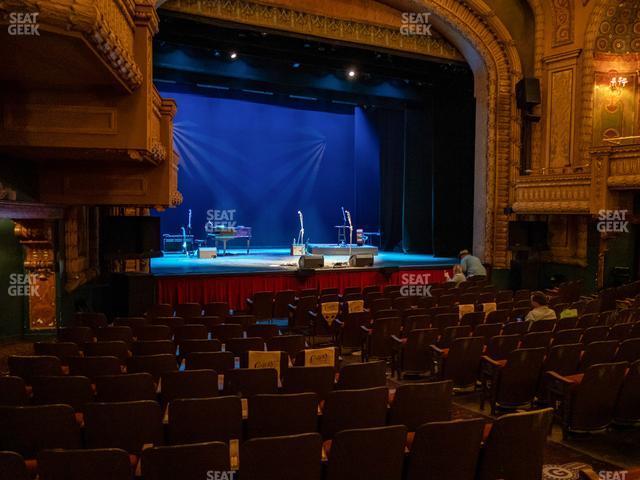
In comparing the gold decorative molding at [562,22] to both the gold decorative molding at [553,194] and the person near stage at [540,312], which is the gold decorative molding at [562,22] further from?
the person near stage at [540,312]

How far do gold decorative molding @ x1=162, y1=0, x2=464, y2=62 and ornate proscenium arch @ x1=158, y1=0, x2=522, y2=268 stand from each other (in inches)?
8.5

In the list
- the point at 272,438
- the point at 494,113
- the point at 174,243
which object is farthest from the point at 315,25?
the point at 272,438

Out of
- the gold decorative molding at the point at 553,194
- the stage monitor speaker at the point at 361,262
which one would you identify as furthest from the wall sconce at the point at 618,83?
the stage monitor speaker at the point at 361,262

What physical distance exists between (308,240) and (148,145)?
1342cm

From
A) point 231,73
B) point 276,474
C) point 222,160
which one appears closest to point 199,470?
point 276,474

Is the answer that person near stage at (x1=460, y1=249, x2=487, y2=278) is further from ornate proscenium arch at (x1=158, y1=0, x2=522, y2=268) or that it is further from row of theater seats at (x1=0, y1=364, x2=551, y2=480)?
row of theater seats at (x1=0, y1=364, x2=551, y2=480)

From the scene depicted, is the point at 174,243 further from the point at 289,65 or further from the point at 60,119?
the point at 60,119

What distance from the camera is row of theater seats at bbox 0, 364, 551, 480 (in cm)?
233

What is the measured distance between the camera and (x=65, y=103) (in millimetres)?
5805

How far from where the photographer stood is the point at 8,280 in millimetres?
8078

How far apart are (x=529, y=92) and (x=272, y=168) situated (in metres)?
8.92

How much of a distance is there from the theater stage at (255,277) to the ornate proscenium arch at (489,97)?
1.38 m

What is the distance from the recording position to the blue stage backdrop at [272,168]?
57.2ft

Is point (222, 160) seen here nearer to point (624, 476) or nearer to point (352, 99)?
point (352, 99)
